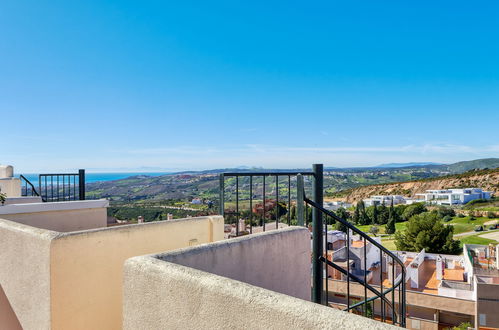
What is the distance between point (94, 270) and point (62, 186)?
5007mm

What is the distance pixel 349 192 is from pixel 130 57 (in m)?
56.6

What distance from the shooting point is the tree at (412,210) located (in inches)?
1738

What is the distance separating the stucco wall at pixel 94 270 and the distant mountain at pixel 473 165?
79.2 meters

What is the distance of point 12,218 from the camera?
3.26 meters

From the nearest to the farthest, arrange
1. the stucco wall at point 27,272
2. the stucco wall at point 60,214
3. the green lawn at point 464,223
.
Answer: the stucco wall at point 27,272 < the stucco wall at point 60,214 < the green lawn at point 464,223

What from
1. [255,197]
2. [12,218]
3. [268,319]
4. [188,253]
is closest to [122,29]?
[12,218]

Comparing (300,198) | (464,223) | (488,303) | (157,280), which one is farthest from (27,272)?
(464,223)

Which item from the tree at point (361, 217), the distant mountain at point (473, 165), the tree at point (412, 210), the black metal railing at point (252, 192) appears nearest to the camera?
the black metal railing at point (252, 192)

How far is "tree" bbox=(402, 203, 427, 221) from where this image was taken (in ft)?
145

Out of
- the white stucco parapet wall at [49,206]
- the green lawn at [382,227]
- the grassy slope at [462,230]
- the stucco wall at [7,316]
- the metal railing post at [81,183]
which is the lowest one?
the green lawn at [382,227]

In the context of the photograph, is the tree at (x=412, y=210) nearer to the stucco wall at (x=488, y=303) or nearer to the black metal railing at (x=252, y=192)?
the stucco wall at (x=488, y=303)

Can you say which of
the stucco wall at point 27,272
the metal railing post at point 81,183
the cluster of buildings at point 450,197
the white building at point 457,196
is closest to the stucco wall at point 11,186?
the metal railing post at point 81,183

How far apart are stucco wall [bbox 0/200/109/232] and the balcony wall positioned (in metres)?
0.95

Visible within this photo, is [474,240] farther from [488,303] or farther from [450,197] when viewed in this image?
[488,303]
